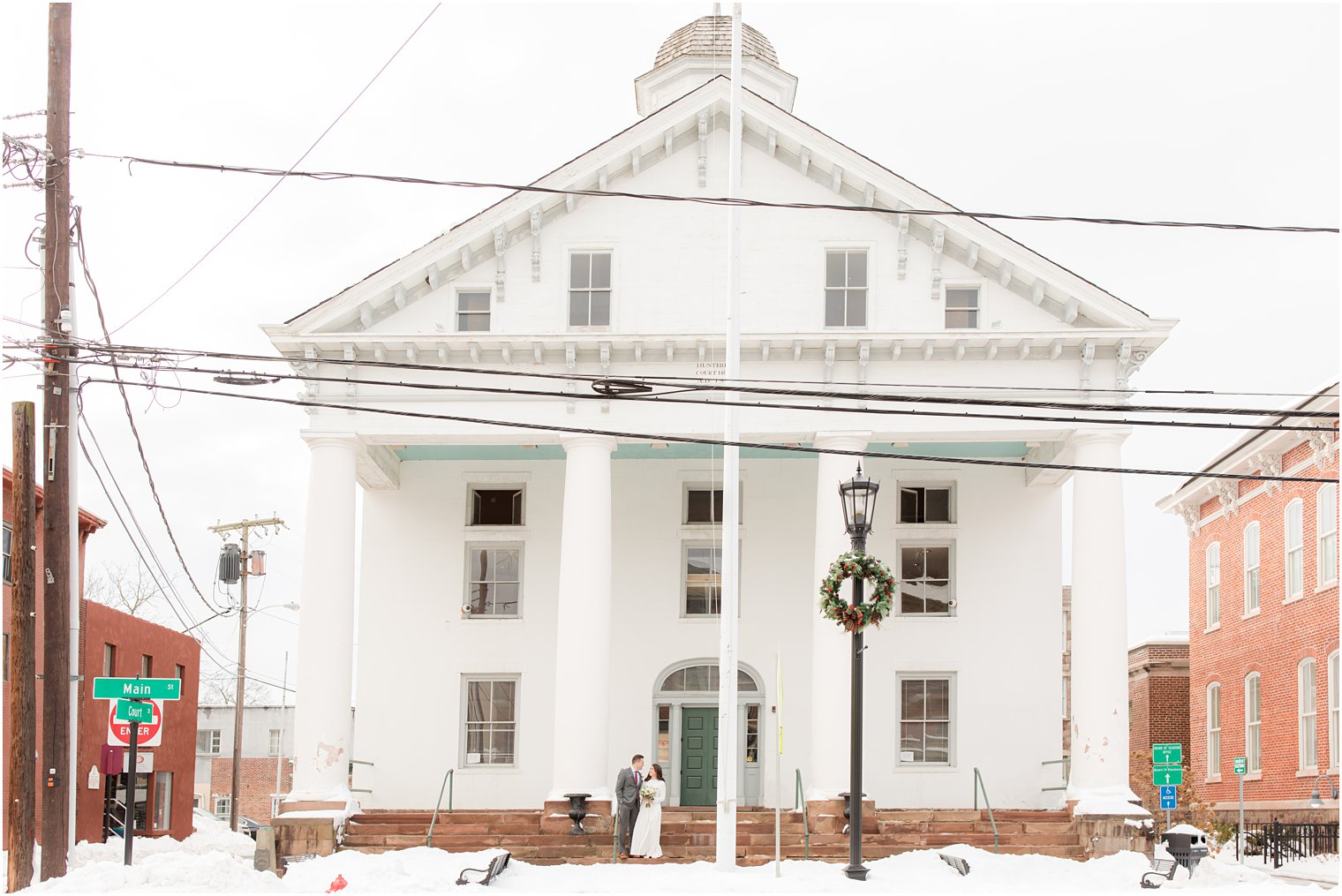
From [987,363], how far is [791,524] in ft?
21.0

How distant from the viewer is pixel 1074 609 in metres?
29.1

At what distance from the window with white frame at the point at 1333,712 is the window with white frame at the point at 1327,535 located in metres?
1.70

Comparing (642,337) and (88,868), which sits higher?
(642,337)

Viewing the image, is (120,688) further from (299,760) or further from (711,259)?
(711,259)

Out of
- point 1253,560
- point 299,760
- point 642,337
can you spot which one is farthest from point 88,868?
point 1253,560

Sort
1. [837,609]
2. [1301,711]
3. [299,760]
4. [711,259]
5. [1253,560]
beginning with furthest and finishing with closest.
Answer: [1253,560] < [1301,711] < [711,259] < [299,760] < [837,609]

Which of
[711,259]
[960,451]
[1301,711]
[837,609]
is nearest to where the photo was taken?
[837,609]

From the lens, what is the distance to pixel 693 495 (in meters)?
34.7

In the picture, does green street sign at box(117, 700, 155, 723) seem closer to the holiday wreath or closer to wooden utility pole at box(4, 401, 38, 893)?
wooden utility pole at box(4, 401, 38, 893)

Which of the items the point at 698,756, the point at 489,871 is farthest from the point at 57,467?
the point at 698,756

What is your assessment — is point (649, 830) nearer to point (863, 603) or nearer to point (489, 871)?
point (489, 871)

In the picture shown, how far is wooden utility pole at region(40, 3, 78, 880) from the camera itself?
2042cm

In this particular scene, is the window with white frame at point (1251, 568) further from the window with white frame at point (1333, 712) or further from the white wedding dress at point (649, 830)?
the white wedding dress at point (649, 830)

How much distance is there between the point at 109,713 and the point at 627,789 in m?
20.4
